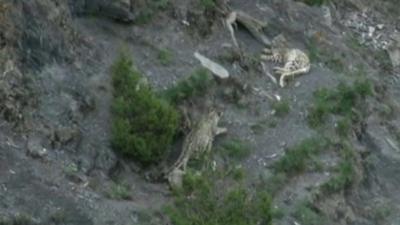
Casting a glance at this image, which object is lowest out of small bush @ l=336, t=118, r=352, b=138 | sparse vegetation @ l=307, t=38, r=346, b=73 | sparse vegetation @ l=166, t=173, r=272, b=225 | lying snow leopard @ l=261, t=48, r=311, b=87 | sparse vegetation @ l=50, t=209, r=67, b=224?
sparse vegetation @ l=307, t=38, r=346, b=73

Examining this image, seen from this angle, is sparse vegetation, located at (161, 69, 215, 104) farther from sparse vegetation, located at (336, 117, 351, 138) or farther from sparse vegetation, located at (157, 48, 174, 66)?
sparse vegetation, located at (336, 117, 351, 138)

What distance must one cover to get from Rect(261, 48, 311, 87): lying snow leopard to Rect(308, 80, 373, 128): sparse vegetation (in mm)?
533

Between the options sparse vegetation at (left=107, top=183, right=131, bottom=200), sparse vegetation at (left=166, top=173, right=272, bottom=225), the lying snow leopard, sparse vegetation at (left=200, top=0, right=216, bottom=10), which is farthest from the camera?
the lying snow leopard

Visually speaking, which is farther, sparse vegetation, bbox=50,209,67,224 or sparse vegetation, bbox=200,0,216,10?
sparse vegetation, bbox=200,0,216,10

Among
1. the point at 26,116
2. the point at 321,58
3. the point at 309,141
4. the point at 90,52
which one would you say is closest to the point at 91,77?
the point at 90,52

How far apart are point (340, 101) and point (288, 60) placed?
1.08 meters

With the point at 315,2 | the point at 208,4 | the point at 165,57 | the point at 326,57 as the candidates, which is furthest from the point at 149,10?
the point at 315,2

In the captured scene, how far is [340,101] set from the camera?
17203mm

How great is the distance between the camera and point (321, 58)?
18.4 metres

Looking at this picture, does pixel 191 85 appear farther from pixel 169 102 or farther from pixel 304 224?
pixel 304 224

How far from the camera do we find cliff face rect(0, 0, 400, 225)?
13.3m

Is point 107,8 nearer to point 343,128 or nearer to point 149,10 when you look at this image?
point 149,10

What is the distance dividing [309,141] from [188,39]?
2230 mm

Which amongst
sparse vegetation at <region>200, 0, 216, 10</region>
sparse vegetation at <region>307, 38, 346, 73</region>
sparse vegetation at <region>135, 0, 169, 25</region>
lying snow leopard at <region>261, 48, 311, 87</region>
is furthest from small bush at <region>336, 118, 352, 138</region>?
sparse vegetation at <region>135, 0, 169, 25</region>
